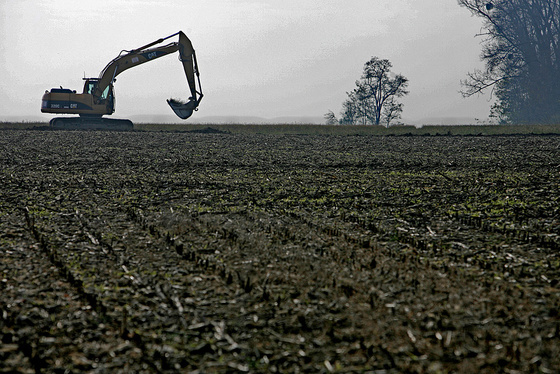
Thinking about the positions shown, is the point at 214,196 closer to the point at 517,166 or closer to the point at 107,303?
the point at 107,303

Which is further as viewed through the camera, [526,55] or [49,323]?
[526,55]

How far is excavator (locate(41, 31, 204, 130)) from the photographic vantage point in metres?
22.2

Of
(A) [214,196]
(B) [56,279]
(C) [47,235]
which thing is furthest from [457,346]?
(A) [214,196]

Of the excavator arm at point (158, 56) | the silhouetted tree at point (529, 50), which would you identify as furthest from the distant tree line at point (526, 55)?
the excavator arm at point (158, 56)

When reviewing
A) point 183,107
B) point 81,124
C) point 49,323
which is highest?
point 183,107

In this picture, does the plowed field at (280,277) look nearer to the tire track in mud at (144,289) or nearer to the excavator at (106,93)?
the tire track in mud at (144,289)

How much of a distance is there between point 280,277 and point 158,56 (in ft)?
71.2

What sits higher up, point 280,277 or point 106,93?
point 106,93

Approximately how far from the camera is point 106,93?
23.3 meters

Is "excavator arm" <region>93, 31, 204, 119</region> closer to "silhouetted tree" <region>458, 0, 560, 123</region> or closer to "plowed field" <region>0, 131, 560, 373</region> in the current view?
"plowed field" <region>0, 131, 560, 373</region>

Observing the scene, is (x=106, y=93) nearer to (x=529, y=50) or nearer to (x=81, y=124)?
(x=81, y=124)

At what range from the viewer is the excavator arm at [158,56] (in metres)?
22.0

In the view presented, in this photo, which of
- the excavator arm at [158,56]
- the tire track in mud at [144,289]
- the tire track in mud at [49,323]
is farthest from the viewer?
the excavator arm at [158,56]

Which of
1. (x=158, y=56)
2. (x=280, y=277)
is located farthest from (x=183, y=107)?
(x=280, y=277)
